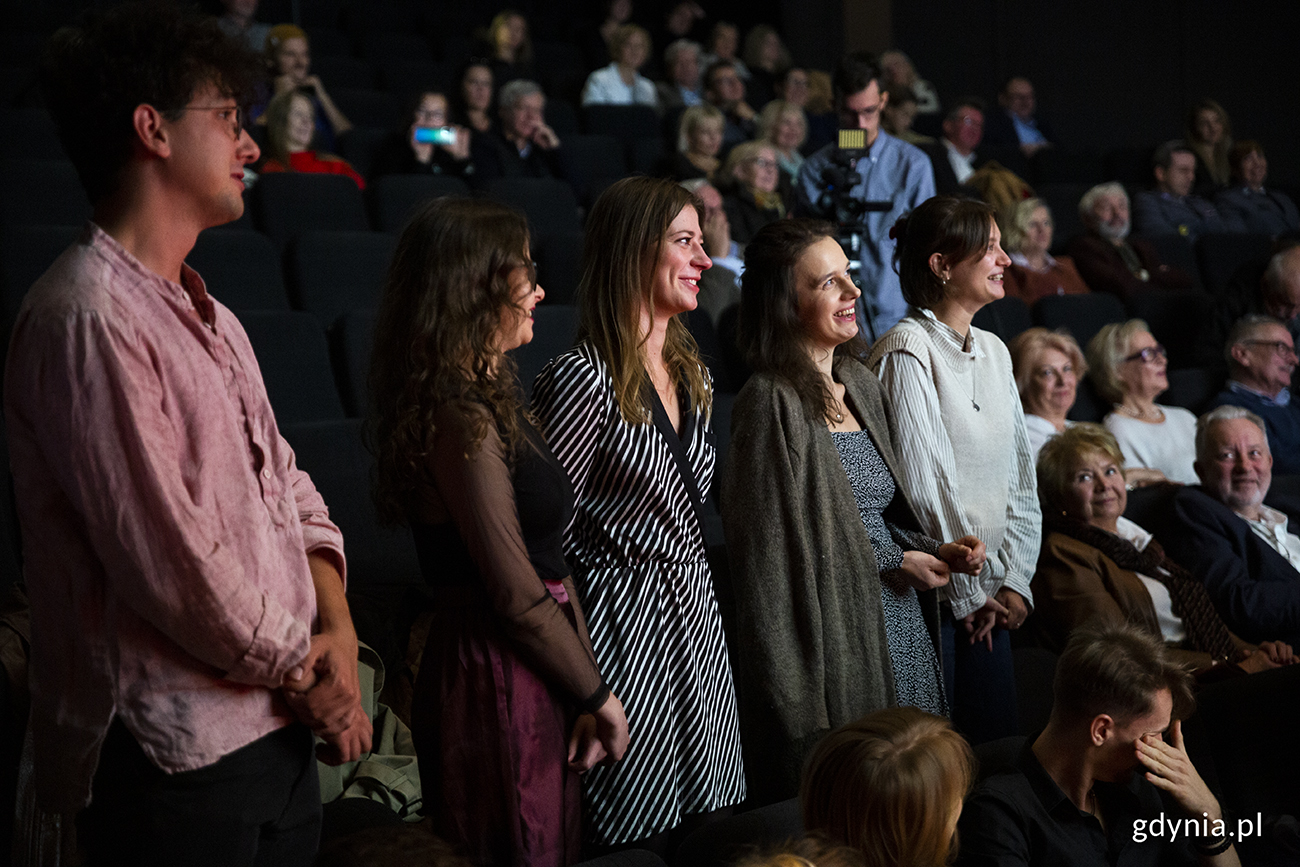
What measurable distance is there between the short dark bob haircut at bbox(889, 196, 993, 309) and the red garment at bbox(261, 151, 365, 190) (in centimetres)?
231

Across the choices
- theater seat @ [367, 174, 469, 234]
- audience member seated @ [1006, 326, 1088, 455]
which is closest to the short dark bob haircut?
audience member seated @ [1006, 326, 1088, 455]

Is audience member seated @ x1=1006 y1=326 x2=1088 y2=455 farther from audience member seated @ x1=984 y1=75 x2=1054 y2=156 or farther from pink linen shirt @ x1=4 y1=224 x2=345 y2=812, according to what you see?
audience member seated @ x1=984 y1=75 x2=1054 y2=156

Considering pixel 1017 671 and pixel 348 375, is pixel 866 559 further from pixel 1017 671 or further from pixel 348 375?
pixel 348 375

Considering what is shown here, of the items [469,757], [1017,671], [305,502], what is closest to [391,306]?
[305,502]

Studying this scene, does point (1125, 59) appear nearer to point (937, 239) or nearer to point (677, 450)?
point (937, 239)

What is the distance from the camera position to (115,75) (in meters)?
0.84

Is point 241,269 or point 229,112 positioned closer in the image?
point 229,112

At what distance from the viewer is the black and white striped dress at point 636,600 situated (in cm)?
134

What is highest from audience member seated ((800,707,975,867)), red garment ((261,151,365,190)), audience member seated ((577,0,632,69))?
audience member seated ((577,0,632,69))

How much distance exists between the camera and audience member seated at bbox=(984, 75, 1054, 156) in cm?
601

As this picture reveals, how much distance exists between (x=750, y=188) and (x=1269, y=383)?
5.74 feet

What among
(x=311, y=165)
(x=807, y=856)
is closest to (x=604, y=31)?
(x=311, y=165)

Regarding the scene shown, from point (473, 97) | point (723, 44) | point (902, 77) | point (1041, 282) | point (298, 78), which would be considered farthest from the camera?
point (723, 44)

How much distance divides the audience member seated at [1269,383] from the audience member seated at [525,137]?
2.46 metres
